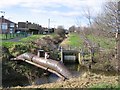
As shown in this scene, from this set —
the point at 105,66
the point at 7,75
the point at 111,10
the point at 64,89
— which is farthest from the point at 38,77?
the point at 64,89

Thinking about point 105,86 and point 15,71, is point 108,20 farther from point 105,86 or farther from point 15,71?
point 105,86

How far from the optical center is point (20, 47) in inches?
1378

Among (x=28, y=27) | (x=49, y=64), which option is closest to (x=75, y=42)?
(x=49, y=64)

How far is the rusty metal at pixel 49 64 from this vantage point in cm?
2117

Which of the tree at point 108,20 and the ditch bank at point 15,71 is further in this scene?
the tree at point 108,20

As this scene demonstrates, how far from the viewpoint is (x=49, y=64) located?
2505 centimetres

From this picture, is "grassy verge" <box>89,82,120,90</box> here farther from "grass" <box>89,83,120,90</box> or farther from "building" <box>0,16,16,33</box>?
"building" <box>0,16,16,33</box>

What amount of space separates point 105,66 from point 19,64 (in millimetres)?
9889

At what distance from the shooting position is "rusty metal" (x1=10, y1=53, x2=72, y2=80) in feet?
69.5

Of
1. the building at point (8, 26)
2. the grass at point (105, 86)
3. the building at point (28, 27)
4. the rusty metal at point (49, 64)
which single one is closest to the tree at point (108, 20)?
the rusty metal at point (49, 64)

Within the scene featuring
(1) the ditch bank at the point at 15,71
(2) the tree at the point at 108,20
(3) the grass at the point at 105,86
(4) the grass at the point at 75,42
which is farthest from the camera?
(4) the grass at the point at 75,42

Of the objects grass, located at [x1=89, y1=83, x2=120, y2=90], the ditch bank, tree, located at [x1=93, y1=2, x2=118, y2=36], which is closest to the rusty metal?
the ditch bank

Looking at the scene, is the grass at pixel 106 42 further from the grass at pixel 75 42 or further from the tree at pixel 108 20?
the grass at pixel 75 42

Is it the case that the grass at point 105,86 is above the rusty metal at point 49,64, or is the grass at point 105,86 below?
above
